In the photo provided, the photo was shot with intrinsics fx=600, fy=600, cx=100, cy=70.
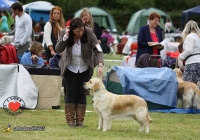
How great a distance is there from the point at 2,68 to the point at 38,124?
5.74 ft

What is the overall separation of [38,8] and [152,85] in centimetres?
2494

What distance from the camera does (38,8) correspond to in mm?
33969

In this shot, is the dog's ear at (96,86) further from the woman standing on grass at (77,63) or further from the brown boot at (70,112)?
the brown boot at (70,112)

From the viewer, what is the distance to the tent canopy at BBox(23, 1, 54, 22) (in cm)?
3365

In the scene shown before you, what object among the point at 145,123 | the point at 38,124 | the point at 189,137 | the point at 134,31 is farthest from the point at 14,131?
the point at 134,31

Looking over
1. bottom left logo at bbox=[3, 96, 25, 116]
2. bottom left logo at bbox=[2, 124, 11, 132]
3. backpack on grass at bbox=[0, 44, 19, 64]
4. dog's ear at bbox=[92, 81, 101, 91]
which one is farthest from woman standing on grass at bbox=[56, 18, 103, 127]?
backpack on grass at bbox=[0, 44, 19, 64]

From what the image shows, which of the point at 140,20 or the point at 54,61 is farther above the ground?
the point at 54,61

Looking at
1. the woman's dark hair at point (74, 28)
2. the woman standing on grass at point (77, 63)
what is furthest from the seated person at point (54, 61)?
the woman's dark hair at point (74, 28)

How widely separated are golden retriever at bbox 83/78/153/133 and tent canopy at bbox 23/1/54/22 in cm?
2643

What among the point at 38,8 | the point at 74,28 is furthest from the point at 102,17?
the point at 74,28

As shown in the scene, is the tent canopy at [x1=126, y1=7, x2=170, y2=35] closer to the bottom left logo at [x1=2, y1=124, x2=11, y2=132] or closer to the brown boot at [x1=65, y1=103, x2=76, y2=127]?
the brown boot at [x1=65, y1=103, x2=76, y2=127]

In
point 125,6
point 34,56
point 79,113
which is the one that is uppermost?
point 34,56

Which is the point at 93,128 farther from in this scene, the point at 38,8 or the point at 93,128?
the point at 38,8

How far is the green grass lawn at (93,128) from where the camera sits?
672cm
